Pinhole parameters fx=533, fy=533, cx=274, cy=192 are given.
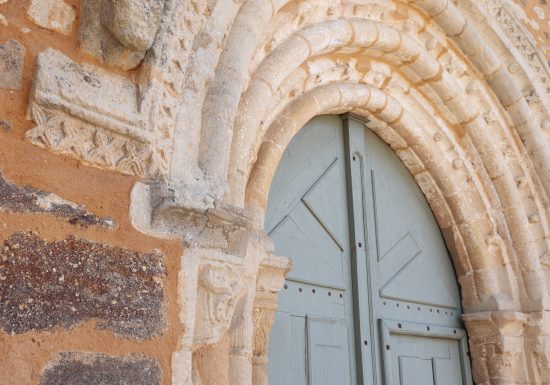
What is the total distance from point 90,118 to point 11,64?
8.4 inches

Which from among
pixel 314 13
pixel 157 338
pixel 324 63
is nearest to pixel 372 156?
pixel 324 63

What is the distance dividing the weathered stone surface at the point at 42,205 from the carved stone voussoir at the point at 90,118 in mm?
119

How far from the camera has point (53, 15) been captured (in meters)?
1.38

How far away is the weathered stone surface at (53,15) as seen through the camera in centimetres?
134

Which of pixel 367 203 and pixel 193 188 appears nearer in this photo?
pixel 193 188

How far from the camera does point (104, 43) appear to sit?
1417 millimetres

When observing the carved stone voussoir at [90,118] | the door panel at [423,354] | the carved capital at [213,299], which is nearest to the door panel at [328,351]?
the door panel at [423,354]

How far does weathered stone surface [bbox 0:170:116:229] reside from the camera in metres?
1.19

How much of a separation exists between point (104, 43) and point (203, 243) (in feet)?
1.99

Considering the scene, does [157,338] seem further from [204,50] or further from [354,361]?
[354,361]

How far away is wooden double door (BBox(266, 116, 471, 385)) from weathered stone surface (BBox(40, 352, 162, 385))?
1.16 m

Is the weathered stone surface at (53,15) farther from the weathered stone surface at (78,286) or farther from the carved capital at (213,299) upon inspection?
the carved capital at (213,299)

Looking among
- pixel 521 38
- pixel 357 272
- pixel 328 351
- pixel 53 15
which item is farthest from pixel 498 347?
pixel 53 15

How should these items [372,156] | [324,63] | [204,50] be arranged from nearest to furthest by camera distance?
[204,50] < [324,63] < [372,156]
